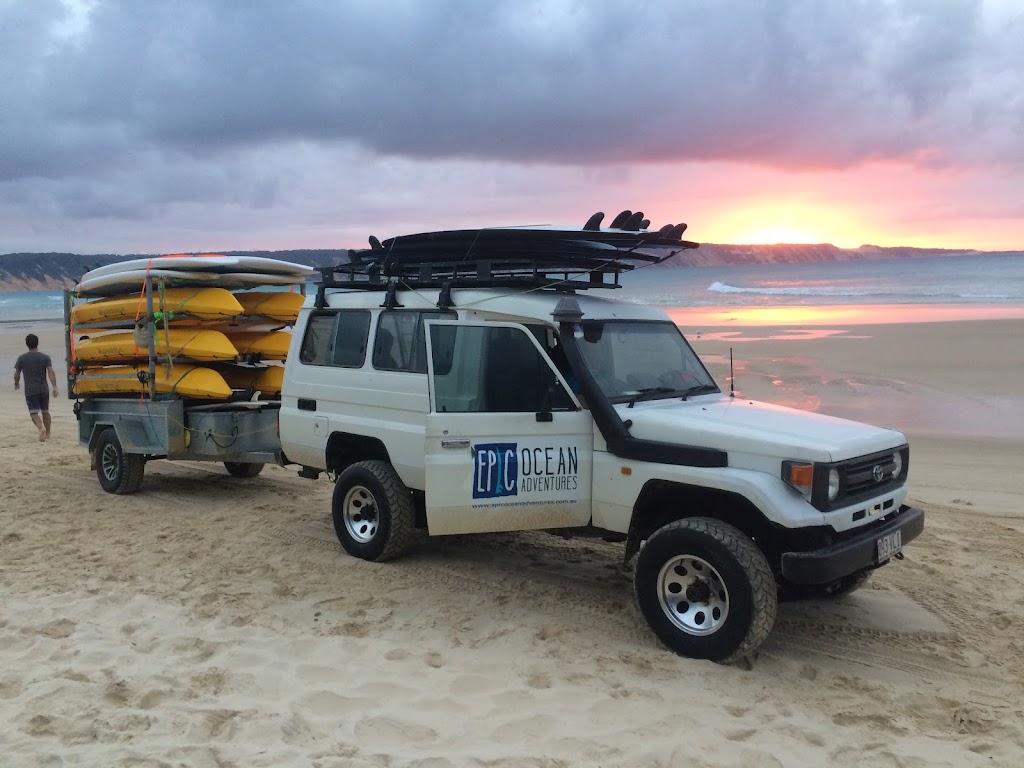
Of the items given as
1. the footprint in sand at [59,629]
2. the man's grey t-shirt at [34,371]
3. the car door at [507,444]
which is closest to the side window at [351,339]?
the car door at [507,444]

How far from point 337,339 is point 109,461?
148 inches

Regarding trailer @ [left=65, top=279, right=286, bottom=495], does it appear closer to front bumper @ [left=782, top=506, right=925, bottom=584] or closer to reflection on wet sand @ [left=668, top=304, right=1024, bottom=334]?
front bumper @ [left=782, top=506, right=925, bottom=584]

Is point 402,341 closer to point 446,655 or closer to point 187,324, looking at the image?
point 446,655

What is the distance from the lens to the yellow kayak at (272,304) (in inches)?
350

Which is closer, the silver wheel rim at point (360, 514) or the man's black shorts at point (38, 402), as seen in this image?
the silver wheel rim at point (360, 514)

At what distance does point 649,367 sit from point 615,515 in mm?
1097

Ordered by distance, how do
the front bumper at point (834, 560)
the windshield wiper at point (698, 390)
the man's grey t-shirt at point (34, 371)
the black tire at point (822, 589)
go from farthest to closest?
the man's grey t-shirt at point (34, 371) → the windshield wiper at point (698, 390) → the black tire at point (822, 589) → the front bumper at point (834, 560)

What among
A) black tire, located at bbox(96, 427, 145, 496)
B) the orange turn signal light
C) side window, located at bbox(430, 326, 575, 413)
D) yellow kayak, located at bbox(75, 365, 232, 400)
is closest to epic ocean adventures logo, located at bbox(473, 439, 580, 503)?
side window, located at bbox(430, 326, 575, 413)

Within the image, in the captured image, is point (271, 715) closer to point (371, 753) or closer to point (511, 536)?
point (371, 753)

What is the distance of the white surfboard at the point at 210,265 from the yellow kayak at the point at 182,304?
23cm

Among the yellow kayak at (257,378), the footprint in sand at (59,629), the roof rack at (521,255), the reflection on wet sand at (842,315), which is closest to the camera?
the footprint in sand at (59,629)

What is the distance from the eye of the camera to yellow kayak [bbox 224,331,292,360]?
8914 mm

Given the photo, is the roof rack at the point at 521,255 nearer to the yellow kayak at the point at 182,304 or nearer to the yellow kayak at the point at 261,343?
the yellow kayak at the point at 182,304

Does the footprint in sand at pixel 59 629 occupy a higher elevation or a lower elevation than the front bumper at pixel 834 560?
lower
